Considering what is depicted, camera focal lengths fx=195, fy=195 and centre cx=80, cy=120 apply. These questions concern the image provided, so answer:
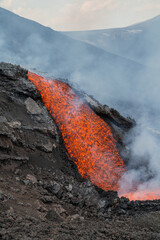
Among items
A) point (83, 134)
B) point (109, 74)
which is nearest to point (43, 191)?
point (83, 134)

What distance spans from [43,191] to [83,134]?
14.3 feet

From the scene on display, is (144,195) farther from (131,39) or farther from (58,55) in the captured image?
(131,39)

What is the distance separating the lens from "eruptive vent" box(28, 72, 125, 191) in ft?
30.8

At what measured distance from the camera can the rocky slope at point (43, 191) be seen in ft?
13.4

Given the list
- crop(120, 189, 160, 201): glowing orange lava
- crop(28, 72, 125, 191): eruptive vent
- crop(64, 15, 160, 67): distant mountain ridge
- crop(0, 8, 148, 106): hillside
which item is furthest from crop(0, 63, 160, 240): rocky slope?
crop(64, 15, 160, 67): distant mountain ridge

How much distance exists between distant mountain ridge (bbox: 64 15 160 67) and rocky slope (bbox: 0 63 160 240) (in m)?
49.4

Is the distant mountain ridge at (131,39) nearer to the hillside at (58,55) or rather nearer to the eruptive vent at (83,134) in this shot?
the hillside at (58,55)

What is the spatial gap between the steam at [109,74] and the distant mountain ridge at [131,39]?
774mm

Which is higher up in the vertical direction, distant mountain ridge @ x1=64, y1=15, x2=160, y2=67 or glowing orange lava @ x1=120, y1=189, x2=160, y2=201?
distant mountain ridge @ x1=64, y1=15, x2=160, y2=67

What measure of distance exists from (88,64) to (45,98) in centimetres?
3617

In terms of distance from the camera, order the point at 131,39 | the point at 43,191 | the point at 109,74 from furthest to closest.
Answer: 1. the point at 131,39
2. the point at 109,74
3. the point at 43,191

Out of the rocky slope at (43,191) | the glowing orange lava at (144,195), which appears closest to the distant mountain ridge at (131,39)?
the glowing orange lava at (144,195)

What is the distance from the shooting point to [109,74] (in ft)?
129

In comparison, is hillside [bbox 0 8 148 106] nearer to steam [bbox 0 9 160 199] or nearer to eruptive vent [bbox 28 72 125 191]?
steam [bbox 0 9 160 199]
